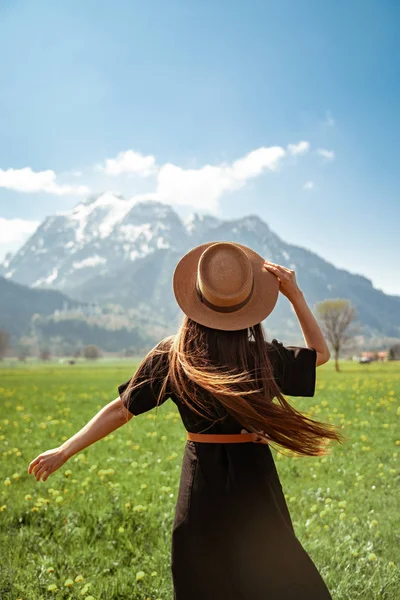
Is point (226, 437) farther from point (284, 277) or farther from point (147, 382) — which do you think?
point (284, 277)

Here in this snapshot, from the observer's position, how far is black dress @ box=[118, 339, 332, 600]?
313cm

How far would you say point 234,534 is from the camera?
3203mm

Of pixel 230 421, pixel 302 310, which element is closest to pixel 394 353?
pixel 302 310

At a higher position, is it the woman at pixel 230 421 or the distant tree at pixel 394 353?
the distant tree at pixel 394 353

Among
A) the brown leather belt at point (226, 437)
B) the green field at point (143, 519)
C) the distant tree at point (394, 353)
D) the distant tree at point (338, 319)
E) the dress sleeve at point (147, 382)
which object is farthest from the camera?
the distant tree at point (394, 353)

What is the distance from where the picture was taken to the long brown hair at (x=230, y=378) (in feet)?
10.4

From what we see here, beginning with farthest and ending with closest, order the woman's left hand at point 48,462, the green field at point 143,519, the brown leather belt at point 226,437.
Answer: the green field at point 143,519 → the woman's left hand at point 48,462 → the brown leather belt at point 226,437

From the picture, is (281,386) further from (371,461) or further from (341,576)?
(371,461)

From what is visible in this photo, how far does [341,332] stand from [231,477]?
61.2 metres

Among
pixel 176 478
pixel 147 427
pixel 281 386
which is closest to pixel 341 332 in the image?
pixel 147 427

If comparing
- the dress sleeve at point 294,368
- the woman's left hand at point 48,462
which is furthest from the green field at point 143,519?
the dress sleeve at point 294,368

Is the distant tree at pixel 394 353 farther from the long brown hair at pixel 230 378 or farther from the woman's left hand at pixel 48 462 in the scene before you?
the woman's left hand at pixel 48 462

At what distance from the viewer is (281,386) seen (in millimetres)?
3465

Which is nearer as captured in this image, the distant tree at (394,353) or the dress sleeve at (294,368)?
the dress sleeve at (294,368)
